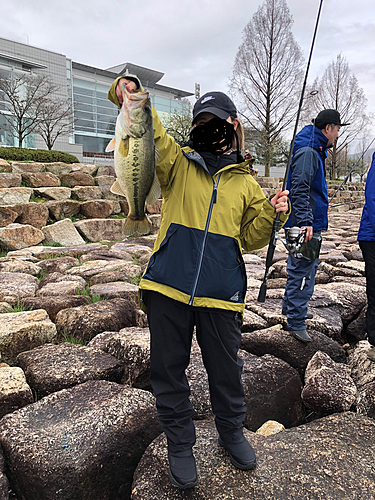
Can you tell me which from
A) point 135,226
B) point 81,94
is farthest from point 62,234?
point 81,94

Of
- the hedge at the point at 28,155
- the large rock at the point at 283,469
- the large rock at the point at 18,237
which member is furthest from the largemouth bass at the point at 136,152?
the hedge at the point at 28,155

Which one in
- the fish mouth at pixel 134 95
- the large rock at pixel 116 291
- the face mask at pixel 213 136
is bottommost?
the large rock at pixel 116 291

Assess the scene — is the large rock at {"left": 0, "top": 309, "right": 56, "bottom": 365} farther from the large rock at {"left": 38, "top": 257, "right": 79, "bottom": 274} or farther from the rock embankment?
the large rock at {"left": 38, "top": 257, "right": 79, "bottom": 274}

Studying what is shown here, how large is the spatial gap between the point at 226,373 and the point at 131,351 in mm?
1131

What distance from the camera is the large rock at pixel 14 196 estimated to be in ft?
26.5

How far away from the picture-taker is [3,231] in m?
6.82

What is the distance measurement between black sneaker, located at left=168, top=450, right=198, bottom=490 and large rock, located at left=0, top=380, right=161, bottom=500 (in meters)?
0.34

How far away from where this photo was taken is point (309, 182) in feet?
9.93

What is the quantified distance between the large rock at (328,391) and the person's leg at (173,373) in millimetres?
1090

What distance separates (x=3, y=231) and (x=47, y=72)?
75.5 feet

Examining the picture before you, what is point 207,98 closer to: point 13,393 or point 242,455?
point 242,455

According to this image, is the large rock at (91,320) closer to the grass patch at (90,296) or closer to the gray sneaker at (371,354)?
the grass patch at (90,296)

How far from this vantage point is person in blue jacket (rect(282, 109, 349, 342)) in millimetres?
3012

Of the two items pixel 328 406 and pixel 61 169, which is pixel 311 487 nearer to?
pixel 328 406
